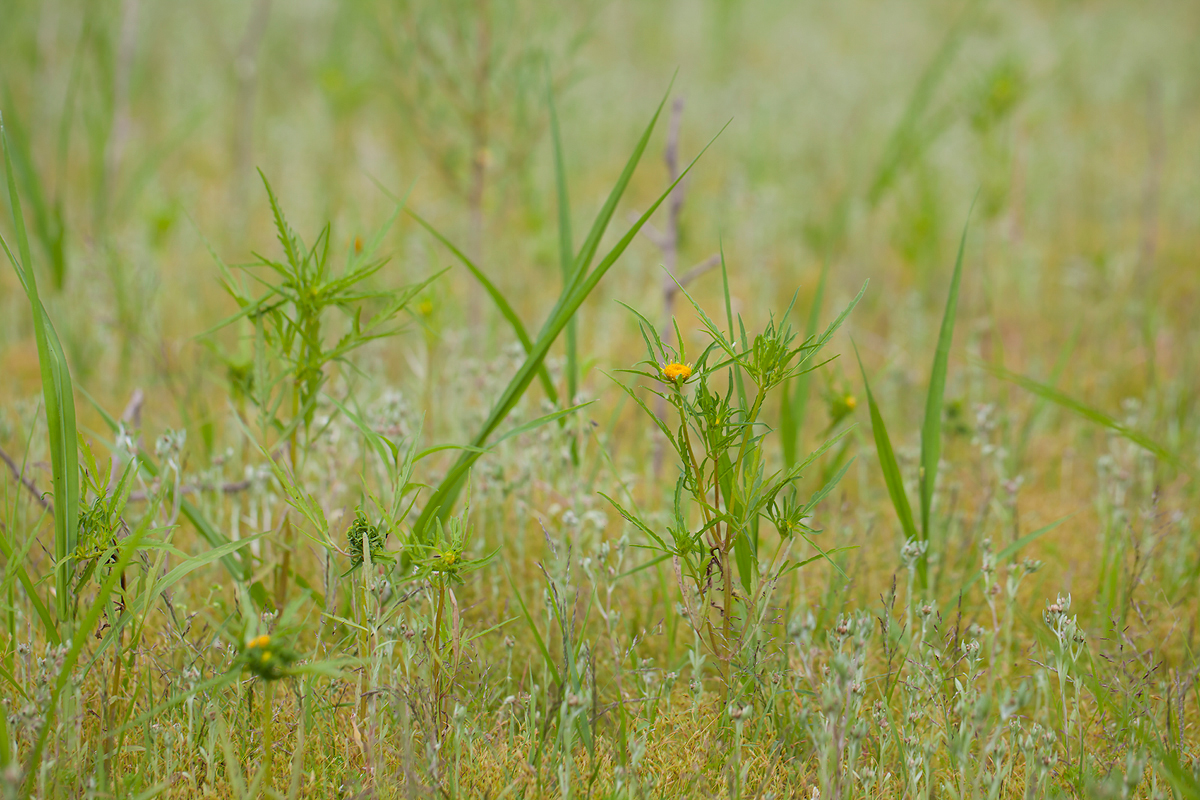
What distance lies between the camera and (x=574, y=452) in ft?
6.64

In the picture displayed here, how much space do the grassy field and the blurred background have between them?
44mm

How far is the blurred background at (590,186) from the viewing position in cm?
315

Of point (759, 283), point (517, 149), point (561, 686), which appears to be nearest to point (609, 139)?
point (759, 283)

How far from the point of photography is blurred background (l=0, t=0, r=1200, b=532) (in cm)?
315

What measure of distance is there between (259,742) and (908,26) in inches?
516

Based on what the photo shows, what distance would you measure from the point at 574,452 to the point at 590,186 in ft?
15.5

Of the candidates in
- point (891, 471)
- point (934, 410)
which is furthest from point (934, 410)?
point (891, 471)

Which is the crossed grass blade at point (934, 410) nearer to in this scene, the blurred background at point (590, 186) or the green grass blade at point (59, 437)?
the blurred background at point (590, 186)

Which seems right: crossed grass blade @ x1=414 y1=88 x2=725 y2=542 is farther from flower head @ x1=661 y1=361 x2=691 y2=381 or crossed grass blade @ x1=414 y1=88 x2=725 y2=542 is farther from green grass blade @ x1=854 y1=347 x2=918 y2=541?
green grass blade @ x1=854 y1=347 x2=918 y2=541

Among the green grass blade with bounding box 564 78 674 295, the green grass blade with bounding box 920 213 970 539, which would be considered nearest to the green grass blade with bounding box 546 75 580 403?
the green grass blade with bounding box 564 78 674 295

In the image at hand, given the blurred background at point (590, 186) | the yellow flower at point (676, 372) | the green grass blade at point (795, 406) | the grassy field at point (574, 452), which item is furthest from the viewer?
the blurred background at point (590, 186)

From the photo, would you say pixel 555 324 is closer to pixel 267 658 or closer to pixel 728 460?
pixel 728 460

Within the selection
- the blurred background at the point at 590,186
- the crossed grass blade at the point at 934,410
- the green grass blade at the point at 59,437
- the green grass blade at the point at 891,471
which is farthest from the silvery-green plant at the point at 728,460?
the green grass blade at the point at 59,437

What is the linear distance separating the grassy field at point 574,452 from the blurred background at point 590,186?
0.04 meters
